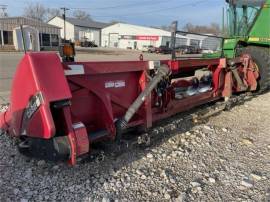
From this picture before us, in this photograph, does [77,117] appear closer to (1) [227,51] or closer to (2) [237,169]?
(2) [237,169]

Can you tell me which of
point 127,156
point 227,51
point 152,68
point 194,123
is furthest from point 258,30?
point 127,156

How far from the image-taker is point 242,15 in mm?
9438

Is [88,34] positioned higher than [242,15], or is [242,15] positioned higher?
[242,15]

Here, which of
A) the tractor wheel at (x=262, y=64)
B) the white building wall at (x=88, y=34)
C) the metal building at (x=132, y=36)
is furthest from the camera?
the white building wall at (x=88, y=34)

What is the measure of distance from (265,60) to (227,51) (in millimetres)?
1773

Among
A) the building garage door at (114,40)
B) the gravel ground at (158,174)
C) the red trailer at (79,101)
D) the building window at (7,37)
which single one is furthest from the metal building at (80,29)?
the gravel ground at (158,174)

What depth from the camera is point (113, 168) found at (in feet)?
11.7

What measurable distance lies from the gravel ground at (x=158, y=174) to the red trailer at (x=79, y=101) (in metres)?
0.28

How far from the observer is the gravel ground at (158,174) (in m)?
3.10

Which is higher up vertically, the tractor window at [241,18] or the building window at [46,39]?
the tractor window at [241,18]

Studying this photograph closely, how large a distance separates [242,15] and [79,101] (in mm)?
7409

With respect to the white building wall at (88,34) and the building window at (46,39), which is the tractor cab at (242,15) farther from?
the white building wall at (88,34)

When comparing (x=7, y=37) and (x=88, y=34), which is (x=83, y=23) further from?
(x=7, y=37)

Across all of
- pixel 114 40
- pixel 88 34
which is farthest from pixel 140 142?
pixel 88 34
